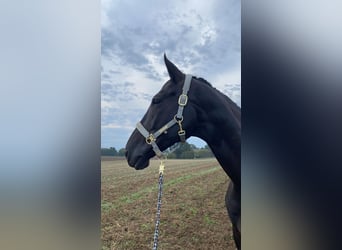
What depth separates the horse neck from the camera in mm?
1634

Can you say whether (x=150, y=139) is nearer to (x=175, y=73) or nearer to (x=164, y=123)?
(x=164, y=123)

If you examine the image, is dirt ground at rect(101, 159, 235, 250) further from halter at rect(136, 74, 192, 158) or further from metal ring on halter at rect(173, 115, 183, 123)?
metal ring on halter at rect(173, 115, 183, 123)

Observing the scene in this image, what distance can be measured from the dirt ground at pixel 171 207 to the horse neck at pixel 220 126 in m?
0.31

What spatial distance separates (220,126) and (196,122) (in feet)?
0.51

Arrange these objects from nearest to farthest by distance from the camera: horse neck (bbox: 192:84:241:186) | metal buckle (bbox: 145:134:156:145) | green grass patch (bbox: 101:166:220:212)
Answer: horse neck (bbox: 192:84:241:186), metal buckle (bbox: 145:134:156:145), green grass patch (bbox: 101:166:220:212)

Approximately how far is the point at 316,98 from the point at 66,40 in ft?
3.26

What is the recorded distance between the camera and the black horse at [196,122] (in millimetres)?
1645

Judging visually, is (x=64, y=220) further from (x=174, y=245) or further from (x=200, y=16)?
(x=200, y=16)

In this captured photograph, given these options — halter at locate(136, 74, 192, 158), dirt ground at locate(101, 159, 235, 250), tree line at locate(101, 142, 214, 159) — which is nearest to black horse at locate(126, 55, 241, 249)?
halter at locate(136, 74, 192, 158)

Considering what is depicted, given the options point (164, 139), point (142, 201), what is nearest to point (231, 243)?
point (142, 201)

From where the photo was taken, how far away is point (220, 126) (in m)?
1.65

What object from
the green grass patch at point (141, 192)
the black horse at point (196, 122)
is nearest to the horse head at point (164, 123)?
the black horse at point (196, 122)

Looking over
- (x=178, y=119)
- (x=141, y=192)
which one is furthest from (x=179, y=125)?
(x=141, y=192)

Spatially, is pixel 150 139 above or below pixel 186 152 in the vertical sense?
above
